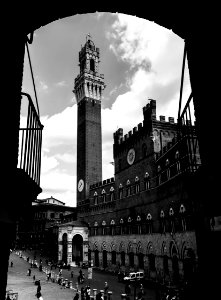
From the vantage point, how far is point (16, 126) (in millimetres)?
4559

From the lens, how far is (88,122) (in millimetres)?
53625

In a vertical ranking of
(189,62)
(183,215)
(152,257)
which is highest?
(189,62)

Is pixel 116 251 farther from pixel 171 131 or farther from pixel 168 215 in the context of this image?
pixel 171 131

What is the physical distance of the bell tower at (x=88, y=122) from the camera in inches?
2012

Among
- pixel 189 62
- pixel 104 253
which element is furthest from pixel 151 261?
pixel 189 62

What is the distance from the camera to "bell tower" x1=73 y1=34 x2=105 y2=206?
2012 inches

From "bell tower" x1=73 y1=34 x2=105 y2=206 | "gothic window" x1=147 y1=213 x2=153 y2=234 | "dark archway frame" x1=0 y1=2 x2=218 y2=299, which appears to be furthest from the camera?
"bell tower" x1=73 y1=34 x2=105 y2=206

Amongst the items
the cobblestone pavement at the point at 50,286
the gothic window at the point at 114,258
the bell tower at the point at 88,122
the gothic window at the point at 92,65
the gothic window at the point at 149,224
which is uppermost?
the gothic window at the point at 92,65

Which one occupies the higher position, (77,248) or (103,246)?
(103,246)

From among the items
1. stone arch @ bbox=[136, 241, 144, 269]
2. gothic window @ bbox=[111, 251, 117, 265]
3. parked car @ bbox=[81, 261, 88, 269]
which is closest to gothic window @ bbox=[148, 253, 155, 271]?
stone arch @ bbox=[136, 241, 144, 269]

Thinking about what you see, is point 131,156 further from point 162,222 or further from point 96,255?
point 96,255

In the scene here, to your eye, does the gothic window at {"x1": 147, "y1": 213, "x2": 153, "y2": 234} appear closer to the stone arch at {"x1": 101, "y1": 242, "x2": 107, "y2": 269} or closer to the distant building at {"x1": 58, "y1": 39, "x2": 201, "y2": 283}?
the distant building at {"x1": 58, "y1": 39, "x2": 201, "y2": 283}

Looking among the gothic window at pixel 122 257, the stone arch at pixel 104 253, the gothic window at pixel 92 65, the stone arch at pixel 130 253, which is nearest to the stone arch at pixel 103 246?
the stone arch at pixel 104 253

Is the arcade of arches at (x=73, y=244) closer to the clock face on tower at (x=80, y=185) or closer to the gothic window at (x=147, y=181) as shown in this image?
the clock face on tower at (x=80, y=185)
